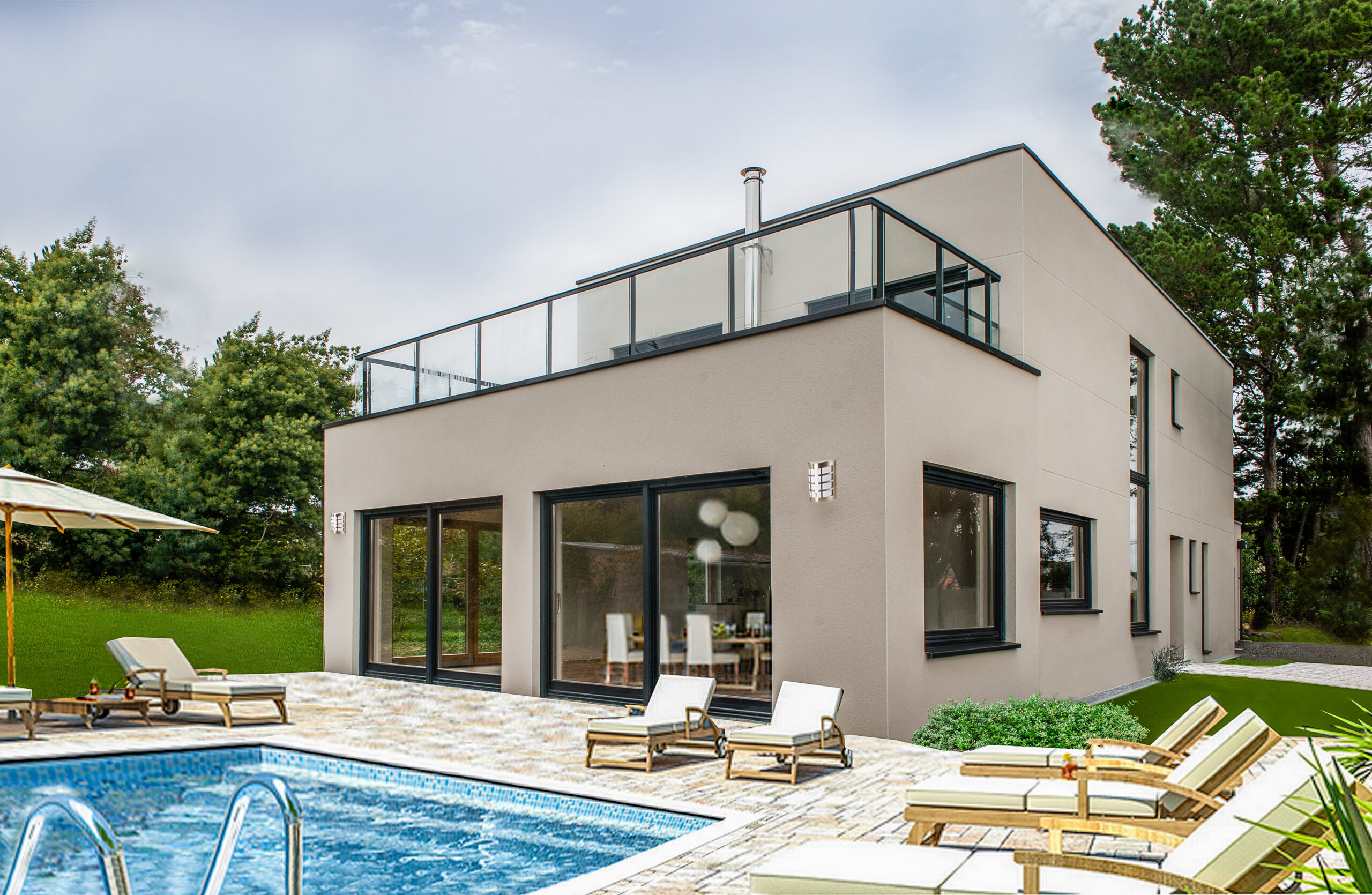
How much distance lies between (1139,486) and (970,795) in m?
13.3

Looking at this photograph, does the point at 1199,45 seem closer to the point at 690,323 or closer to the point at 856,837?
the point at 690,323

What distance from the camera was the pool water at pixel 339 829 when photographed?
555 centimetres

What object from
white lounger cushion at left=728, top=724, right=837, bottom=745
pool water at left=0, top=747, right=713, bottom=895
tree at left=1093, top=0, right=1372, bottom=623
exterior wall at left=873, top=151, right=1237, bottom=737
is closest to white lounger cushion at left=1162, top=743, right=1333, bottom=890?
pool water at left=0, top=747, right=713, bottom=895

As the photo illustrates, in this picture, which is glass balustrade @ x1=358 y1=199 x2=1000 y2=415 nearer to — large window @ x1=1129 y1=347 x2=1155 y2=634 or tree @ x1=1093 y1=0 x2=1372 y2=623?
large window @ x1=1129 y1=347 x2=1155 y2=634

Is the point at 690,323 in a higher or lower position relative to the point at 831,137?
lower

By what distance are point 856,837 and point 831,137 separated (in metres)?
22.0

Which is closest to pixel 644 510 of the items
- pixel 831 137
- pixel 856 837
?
pixel 856 837

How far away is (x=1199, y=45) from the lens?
2680 cm

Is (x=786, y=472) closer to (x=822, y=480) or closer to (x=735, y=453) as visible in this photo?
(x=822, y=480)

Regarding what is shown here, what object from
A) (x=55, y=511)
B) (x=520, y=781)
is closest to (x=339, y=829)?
(x=520, y=781)

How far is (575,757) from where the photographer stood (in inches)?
322

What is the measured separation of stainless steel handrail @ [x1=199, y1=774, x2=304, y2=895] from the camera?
9.55 feet

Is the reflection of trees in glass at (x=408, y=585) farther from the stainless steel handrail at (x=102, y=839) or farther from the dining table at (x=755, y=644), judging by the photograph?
the stainless steel handrail at (x=102, y=839)

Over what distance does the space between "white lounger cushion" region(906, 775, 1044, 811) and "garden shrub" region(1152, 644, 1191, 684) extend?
12.5 metres
